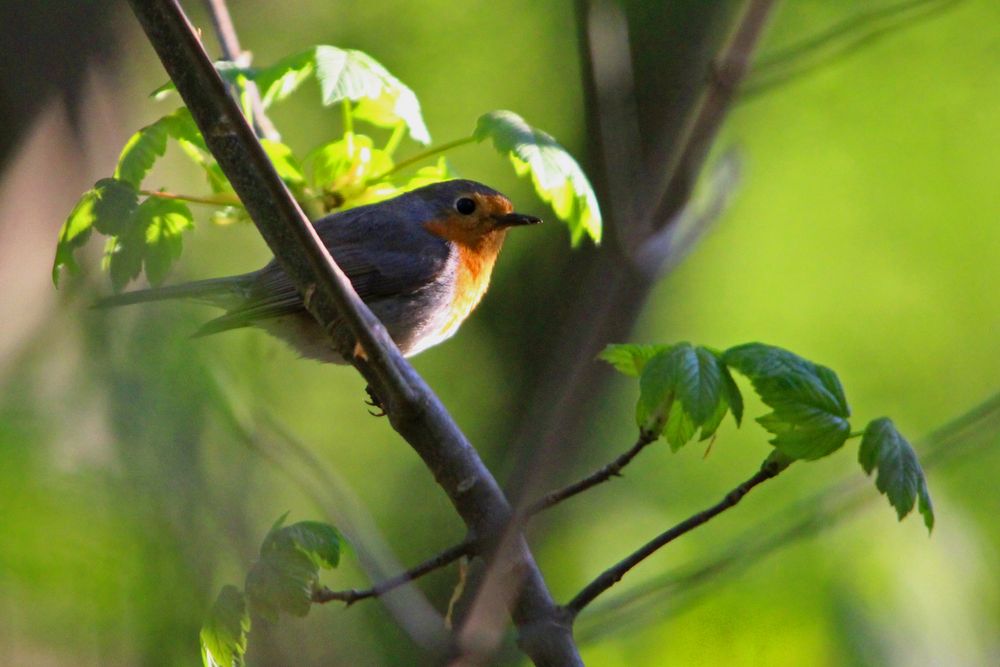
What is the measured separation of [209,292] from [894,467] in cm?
242

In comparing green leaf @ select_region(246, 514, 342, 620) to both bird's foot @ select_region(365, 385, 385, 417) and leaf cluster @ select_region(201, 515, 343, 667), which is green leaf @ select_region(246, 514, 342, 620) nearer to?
leaf cluster @ select_region(201, 515, 343, 667)

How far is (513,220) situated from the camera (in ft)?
14.4

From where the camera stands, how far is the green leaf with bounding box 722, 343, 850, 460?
6.51ft

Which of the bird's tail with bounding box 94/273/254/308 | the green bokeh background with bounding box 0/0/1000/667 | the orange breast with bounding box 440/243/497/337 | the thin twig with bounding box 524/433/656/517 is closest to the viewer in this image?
the thin twig with bounding box 524/433/656/517

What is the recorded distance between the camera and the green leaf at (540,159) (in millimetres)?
2400

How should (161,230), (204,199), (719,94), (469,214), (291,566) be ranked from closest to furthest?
(719,94), (291,566), (161,230), (204,199), (469,214)

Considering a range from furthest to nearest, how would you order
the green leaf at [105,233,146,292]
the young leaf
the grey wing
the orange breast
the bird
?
the orange breast → the grey wing → the bird → the green leaf at [105,233,146,292] → the young leaf

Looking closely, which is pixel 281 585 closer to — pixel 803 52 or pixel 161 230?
pixel 161 230

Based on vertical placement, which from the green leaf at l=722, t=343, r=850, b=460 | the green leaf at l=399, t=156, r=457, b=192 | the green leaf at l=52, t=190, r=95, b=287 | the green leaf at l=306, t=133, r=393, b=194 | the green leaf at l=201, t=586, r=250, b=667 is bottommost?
the green leaf at l=201, t=586, r=250, b=667

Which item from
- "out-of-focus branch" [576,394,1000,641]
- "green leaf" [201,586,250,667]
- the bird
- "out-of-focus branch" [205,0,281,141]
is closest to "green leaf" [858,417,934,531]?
"out-of-focus branch" [576,394,1000,641]

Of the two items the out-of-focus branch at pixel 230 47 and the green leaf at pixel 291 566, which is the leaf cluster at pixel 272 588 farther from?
the out-of-focus branch at pixel 230 47

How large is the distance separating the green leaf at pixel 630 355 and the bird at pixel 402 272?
1582mm

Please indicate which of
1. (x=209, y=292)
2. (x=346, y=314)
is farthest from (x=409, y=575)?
(x=209, y=292)

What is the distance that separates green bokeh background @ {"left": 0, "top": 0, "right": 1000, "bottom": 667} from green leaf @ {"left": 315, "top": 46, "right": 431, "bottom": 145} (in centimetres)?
81
